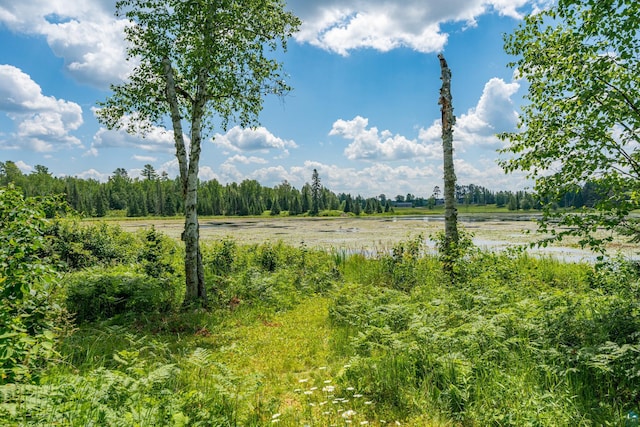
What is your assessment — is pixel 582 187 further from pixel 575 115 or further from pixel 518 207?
pixel 518 207

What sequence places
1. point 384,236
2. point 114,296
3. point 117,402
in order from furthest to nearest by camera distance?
point 384,236, point 114,296, point 117,402

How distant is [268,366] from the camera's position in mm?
5543

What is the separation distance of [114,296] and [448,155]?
33.3 feet

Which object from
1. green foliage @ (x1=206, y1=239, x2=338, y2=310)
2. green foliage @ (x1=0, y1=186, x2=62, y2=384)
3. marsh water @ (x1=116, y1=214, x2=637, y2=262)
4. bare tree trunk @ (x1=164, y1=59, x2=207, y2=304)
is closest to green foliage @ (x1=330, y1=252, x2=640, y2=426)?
marsh water @ (x1=116, y1=214, x2=637, y2=262)

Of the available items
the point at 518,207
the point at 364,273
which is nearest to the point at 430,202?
the point at 518,207

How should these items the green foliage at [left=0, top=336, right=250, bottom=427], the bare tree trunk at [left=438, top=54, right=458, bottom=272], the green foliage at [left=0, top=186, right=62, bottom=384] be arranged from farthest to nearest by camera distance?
the bare tree trunk at [left=438, top=54, right=458, bottom=272] < the green foliage at [left=0, top=186, right=62, bottom=384] < the green foliage at [left=0, top=336, right=250, bottom=427]

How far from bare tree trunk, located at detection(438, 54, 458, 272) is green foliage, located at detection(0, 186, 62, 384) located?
9697 mm

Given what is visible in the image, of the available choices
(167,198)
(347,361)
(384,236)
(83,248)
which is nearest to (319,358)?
(347,361)

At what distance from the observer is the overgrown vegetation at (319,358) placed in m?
3.20

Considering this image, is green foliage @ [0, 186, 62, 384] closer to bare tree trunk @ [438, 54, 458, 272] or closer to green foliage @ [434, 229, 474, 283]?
green foliage @ [434, 229, 474, 283]

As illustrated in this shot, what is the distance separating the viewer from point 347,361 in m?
5.46

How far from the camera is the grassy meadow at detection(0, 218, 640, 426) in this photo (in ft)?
10.8

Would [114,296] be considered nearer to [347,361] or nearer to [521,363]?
[347,361]

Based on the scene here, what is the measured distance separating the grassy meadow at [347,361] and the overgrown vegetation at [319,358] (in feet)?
0.07
